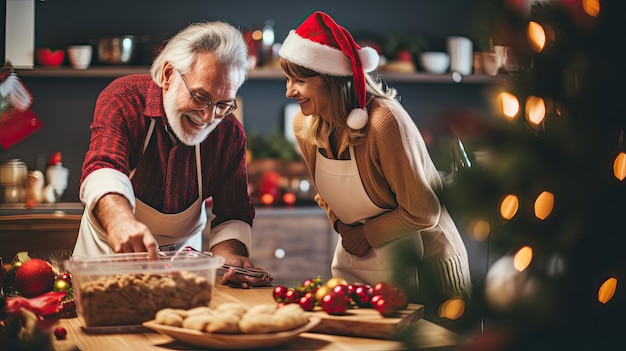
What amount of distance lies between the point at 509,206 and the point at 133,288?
34.6 inches

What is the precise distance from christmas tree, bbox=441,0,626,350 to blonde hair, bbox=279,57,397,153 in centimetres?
154

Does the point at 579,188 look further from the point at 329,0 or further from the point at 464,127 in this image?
the point at 329,0

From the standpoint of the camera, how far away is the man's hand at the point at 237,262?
1968 mm

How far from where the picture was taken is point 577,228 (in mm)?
740

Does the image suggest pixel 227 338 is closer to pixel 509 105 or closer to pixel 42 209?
pixel 509 105

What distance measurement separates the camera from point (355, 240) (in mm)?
2387

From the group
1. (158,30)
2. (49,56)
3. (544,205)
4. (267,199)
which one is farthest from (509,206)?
(158,30)

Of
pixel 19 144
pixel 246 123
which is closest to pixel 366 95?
pixel 246 123

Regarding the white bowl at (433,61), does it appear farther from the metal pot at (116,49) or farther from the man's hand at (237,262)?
the man's hand at (237,262)

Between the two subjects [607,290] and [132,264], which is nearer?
[607,290]

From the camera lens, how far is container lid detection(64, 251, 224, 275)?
141 centimetres

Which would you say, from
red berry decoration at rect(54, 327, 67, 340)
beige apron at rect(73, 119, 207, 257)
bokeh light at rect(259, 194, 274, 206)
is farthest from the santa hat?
bokeh light at rect(259, 194, 274, 206)

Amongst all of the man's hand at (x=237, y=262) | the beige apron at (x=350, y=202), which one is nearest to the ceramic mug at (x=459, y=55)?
the beige apron at (x=350, y=202)

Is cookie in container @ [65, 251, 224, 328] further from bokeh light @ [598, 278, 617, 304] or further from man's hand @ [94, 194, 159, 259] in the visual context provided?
bokeh light @ [598, 278, 617, 304]
